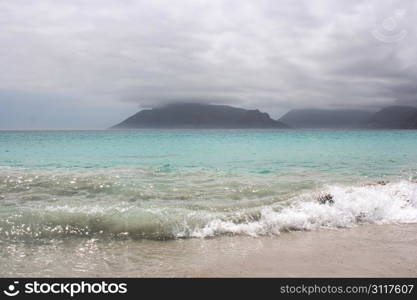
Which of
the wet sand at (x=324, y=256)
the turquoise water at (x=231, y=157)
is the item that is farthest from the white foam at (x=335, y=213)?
the turquoise water at (x=231, y=157)

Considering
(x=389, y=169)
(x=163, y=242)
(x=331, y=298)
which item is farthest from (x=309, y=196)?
(x=389, y=169)

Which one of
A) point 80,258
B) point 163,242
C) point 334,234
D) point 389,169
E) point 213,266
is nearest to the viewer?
point 213,266

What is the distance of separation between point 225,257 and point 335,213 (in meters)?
4.46

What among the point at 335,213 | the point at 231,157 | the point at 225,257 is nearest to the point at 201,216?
the point at 225,257

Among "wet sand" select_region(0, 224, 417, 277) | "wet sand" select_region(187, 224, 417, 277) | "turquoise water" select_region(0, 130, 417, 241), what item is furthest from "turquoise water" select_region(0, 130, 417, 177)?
"wet sand" select_region(0, 224, 417, 277)

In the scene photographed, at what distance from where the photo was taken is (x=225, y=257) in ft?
20.9

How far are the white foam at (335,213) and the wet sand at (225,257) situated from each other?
0.55m

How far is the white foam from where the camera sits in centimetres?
834

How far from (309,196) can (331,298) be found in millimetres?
6624

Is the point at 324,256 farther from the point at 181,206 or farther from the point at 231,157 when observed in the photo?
the point at 231,157

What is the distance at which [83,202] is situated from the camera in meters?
10.8

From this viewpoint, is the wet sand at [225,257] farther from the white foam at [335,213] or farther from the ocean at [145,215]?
the white foam at [335,213]

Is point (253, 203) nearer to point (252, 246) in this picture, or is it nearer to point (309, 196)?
point (309, 196)

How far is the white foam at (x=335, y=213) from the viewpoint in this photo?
8.34m
